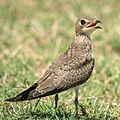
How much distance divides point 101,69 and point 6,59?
5.33ft

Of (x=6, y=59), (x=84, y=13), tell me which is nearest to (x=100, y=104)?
(x=6, y=59)

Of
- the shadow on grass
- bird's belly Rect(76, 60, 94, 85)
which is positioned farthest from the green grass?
bird's belly Rect(76, 60, 94, 85)

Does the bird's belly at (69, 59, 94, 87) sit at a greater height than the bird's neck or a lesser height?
lesser

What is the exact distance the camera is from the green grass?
20.9 ft

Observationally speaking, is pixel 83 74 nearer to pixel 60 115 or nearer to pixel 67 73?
pixel 67 73

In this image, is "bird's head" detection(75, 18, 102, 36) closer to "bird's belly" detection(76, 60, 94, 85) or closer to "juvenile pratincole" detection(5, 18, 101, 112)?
"juvenile pratincole" detection(5, 18, 101, 112)

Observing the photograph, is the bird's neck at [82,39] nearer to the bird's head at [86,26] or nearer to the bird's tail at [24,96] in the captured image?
the bird's head at [86,26]

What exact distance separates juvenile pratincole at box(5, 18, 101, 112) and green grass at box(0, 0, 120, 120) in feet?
0.95

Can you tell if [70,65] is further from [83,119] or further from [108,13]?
[108,13]

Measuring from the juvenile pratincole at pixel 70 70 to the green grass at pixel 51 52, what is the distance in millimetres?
291

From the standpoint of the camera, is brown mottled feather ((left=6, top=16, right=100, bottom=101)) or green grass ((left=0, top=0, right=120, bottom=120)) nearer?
brown mottled feather ((left=6, top=16, right=100, bottom=101))

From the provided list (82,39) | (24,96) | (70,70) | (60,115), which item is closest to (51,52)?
(82,39)

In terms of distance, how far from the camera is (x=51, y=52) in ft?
31.2

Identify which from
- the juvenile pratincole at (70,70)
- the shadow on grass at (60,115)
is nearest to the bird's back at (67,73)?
the juvenile pratincole at (70,70)
